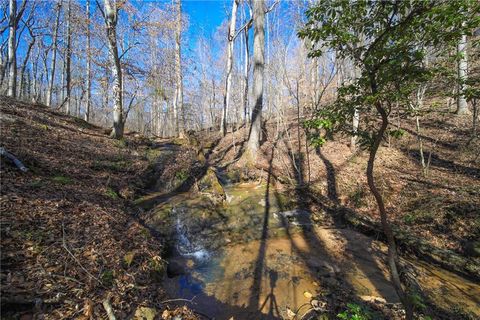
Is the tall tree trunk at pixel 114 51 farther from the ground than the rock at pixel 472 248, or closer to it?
farther from the ground

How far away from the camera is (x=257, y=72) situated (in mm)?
11180

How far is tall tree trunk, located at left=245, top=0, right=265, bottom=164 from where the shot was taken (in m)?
11.1

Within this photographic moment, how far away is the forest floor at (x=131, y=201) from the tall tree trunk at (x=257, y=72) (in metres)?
0.77

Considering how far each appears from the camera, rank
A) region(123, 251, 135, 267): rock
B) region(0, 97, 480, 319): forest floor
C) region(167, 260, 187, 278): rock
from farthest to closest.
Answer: region(167, 260, 187, 278): rock, region(123, 251, 135, 267): rock, region(0, 97, 480, 319): forest floor

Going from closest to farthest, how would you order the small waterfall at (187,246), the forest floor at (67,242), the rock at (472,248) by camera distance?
the forest floor at (67,242), the rock at (472,248), the small waterfall at (187,246)

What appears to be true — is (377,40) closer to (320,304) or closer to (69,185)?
(320,304)

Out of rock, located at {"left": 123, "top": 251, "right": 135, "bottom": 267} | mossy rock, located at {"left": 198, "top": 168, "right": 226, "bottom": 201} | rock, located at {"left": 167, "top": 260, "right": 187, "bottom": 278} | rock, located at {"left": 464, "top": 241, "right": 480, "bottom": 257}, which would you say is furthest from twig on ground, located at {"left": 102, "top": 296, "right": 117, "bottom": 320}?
rock, located at {"left": 464, "top": 241, "right": 480, "bottom": 257}

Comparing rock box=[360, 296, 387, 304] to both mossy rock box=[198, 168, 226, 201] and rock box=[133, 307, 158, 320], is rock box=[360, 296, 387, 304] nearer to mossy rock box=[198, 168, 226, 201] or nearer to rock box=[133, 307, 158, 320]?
rock box=[133, 307, 158, 320]

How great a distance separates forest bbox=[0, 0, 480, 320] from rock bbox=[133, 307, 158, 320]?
0.08 feet

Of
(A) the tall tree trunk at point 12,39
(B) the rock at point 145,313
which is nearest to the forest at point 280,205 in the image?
(B) the rock at point 145,313

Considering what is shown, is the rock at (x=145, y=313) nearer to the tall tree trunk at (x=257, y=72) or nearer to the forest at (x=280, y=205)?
the forest at (x=280, y=205)

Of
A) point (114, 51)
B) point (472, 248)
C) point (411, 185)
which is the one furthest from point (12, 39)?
point (472, 248)

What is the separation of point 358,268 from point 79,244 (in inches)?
207

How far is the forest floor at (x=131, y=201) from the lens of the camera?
3.07 meters
